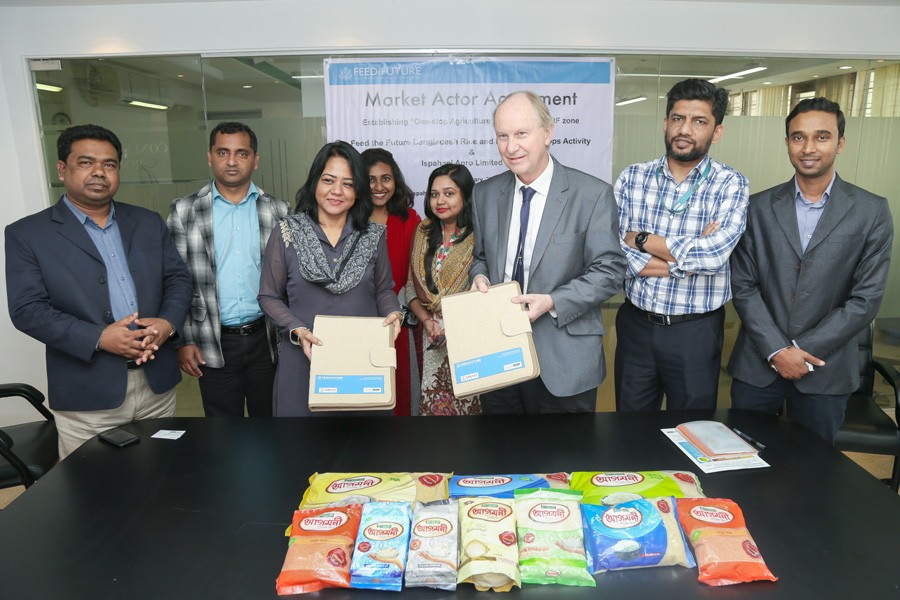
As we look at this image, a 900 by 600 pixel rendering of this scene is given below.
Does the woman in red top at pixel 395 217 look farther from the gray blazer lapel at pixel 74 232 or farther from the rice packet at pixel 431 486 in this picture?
the rice packet at pixel 431 486

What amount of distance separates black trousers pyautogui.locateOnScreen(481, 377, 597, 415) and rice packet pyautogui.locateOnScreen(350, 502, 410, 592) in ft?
3.32

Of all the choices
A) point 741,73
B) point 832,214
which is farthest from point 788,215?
point 741,73

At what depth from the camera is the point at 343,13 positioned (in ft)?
12.5

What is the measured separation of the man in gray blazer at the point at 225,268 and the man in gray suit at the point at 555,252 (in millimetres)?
1236

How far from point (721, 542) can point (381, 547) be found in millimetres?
711

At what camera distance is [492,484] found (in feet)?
4.88

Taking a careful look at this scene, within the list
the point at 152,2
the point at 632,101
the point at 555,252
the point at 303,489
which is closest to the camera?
the point at 303,489

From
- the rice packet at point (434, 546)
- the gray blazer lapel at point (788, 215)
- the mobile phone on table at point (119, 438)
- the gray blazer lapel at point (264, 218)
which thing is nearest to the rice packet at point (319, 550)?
the rice packet at point (434, 546)

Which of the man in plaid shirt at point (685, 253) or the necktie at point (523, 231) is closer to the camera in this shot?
the necktie at point (523, 231)

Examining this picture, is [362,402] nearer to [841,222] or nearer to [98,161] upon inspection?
[98,161]

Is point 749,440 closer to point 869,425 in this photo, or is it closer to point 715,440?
point 715,440

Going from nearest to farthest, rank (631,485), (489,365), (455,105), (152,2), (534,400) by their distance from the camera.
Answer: (631,485) → (489,365) → (534,400) → (152,2) → (455,105)

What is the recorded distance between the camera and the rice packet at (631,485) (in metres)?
1.41

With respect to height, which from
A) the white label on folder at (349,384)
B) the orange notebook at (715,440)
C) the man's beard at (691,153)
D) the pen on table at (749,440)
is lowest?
the pen on table at (749,440)
